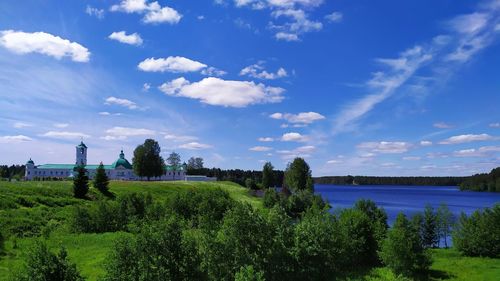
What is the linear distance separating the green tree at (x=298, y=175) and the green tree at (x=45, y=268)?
121 meters

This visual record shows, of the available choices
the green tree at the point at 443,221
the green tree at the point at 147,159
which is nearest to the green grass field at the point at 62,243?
the green tree at the point at 443,221

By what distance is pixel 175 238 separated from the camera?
81.7ft

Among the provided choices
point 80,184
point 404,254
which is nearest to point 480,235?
point 404,254

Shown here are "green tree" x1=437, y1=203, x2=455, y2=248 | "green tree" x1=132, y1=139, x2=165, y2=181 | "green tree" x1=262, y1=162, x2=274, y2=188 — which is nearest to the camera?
"green tree" x1=437, y1=203, x2=455, y2=248

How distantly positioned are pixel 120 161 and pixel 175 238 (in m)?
158

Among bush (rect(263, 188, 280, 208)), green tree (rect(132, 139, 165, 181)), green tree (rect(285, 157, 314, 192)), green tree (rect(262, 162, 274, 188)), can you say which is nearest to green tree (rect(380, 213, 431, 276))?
bush (rect(263, 188, 280, 208))

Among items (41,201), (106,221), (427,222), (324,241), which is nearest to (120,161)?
(41,201)

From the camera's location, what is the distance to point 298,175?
14062 cm

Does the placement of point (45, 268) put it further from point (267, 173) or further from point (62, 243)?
point (267, 173)

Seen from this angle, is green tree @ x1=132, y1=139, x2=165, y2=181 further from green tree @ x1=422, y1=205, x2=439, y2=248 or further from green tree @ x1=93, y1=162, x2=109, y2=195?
green tree @ x1=422, y1=205, x2=439, y2=248

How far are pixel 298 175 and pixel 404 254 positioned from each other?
100 m

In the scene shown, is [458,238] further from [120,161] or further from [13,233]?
[120,161]

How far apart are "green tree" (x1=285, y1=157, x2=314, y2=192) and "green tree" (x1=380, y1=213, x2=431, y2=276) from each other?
315ft

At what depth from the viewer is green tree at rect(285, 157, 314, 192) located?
140m
